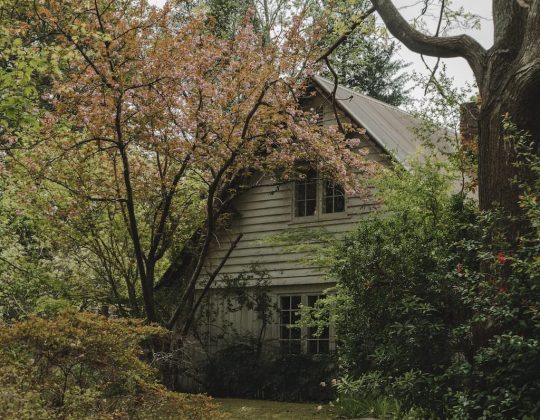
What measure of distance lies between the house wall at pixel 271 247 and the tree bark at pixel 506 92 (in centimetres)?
592

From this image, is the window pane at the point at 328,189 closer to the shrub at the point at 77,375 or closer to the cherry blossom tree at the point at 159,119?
the cherry blossom tree at the point at 159,119

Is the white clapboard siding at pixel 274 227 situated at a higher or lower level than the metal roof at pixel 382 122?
lower

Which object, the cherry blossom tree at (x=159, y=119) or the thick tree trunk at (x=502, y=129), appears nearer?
the thick tree trunk at (x=502, y=129)

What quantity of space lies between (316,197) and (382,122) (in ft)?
9.45

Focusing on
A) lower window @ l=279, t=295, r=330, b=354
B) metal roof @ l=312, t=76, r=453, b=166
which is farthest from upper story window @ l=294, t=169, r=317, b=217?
lower window @ l=279, t=295, r=330, b=354

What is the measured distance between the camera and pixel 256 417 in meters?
10.8

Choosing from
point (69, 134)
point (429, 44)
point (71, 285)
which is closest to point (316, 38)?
point (429, 44)

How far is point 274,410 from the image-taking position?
38.0ft

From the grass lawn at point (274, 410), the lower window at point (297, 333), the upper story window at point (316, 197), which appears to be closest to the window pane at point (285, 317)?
the lower window at point (297, 333)

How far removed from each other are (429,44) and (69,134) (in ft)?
21.2

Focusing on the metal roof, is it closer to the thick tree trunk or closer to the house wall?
the house wall

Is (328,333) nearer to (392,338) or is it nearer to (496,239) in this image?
(392,338)

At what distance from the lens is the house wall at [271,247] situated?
45.3 ft

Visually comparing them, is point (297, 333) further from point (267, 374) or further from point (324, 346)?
point (267, 374)
